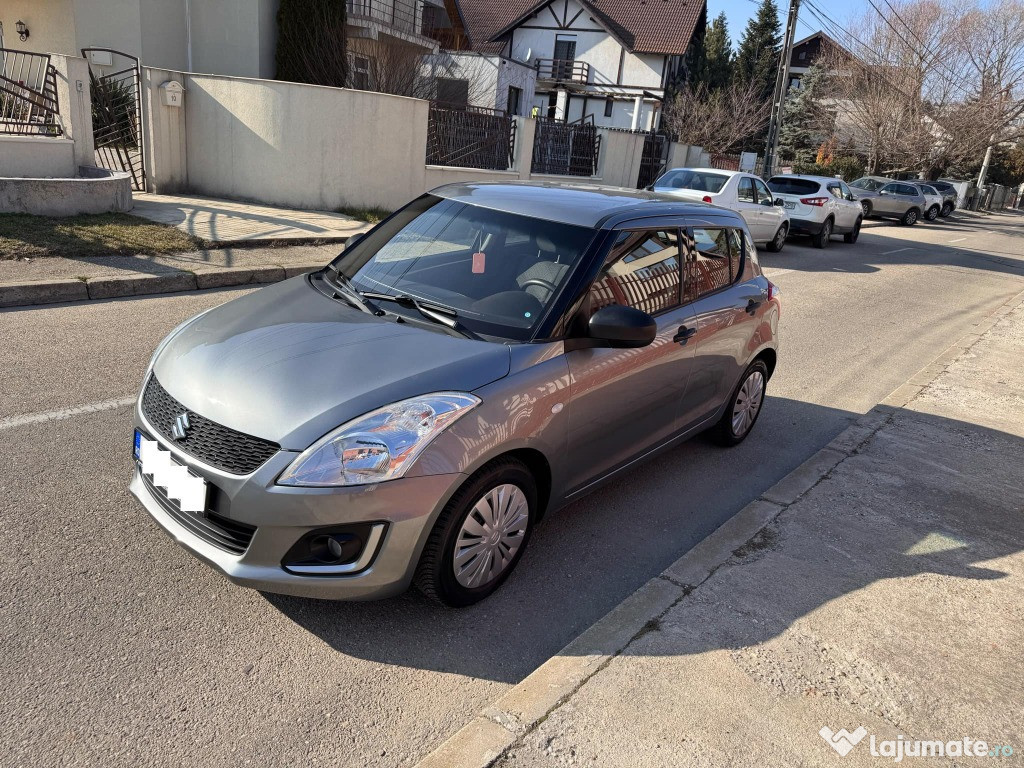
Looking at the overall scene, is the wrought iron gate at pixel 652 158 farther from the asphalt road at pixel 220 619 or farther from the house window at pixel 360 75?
the asphalt road at pixel 220 619

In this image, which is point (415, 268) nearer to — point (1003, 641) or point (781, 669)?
point (781, 669)

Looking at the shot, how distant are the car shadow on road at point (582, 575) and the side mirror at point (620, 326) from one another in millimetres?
1137

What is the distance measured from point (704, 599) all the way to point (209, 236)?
8945mm

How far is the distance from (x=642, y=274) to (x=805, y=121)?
56295 mm

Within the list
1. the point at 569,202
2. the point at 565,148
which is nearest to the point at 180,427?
the point at 569,202

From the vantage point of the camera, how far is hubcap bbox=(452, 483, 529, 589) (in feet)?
10.6

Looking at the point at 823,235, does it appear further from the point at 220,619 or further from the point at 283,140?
the point at 220,619

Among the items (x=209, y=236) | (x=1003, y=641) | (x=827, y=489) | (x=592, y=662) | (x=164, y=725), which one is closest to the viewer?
(x=164, y=725)

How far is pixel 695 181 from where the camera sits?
15.3 metres

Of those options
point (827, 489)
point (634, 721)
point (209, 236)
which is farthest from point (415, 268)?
point (209, 236)

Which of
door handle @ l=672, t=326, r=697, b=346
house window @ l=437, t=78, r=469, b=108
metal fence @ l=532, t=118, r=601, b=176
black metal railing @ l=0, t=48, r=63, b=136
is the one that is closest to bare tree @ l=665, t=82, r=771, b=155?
house window @ l=437, t=78, r=469, b=108

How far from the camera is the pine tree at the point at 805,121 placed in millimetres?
51562

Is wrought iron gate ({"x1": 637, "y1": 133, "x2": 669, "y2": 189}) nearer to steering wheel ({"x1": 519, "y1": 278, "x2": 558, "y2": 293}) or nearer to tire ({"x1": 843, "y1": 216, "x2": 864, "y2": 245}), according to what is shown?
tire ({"x1": 843, "y1": 216, "x2": 864, "y2": 245})

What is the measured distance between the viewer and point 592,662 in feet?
9.81
